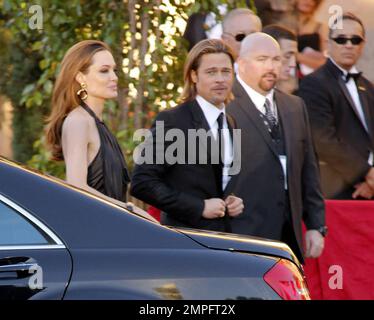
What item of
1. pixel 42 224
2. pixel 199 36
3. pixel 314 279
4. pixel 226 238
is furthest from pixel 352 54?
pixel 42 224

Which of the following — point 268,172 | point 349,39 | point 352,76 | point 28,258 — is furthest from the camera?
point 349,39

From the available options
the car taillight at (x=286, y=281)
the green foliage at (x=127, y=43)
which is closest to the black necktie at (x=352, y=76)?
the green foliage at (x=127, y=43)

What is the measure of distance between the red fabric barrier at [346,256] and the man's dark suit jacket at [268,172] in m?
0.80

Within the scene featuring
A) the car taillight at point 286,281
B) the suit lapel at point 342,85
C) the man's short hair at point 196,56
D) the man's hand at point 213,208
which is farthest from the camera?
the suit lapel at point 342,85

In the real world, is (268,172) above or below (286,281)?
above

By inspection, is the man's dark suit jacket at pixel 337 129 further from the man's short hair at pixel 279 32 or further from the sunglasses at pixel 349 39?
the man's short hair at pixel 279 32

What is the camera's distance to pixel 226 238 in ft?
15.4

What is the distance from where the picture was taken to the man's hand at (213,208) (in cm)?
626

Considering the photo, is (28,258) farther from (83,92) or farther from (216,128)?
A: (216,128)

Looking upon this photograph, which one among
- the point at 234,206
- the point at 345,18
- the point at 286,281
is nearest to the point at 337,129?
the point at 345,18

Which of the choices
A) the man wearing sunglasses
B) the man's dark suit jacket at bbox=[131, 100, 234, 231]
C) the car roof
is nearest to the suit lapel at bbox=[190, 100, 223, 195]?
the man's dark suit jacket at bbox=[131, 100, 234, 231]

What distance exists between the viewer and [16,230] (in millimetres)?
4336

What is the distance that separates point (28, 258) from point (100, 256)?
11.0 inches

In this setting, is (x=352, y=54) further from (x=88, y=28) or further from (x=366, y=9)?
(x=88, y=28)
